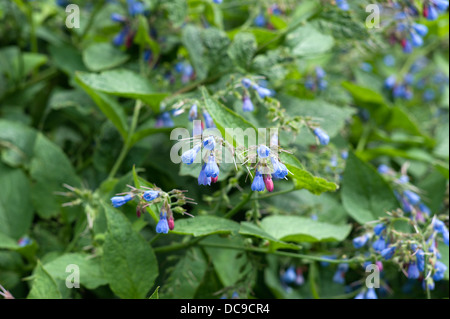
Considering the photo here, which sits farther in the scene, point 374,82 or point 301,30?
point 374,82

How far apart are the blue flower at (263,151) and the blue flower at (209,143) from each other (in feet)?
0.33

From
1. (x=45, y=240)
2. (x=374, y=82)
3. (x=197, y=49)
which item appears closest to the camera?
(x=45, y=240)

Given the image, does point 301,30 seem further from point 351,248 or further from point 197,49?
point 351,248

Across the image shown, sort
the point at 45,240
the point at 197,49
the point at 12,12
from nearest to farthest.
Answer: the point at 45,240 < the point at 197,49 < the point at 12,12

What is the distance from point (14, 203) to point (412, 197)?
1.31 metres

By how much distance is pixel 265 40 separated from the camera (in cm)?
181

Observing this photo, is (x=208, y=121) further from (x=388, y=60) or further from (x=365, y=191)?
(x=388, y=60)

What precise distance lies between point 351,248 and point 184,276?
0.56 metres

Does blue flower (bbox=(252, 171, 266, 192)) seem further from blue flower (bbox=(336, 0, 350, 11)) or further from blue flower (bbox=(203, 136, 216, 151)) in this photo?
blue flower (bbox=(336, 0, 350, 11))

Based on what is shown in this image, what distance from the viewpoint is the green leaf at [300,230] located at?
1400mm

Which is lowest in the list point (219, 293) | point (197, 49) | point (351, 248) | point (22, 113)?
point (351, 248)

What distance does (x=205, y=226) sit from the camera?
128 centimetres

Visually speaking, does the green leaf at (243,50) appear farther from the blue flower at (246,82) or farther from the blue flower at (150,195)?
the blue flower at (150,195)

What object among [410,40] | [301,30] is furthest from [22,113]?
[410,40]
